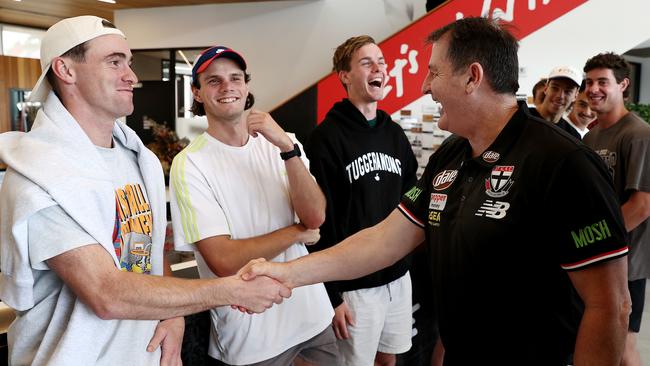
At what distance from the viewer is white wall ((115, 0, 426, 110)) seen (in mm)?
7625

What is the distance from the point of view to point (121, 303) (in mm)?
1310

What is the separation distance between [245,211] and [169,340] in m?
0.52

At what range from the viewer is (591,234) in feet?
3.84

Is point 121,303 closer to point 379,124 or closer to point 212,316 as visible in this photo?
point 212,316

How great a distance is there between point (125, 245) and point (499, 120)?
3.70 ft

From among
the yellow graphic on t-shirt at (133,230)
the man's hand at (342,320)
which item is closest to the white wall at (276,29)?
the man's hand at (342,320)

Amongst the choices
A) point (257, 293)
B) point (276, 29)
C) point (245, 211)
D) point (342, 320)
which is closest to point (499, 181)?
point (257, 293)

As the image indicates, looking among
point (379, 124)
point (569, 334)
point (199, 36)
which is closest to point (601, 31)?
point (379, 124)

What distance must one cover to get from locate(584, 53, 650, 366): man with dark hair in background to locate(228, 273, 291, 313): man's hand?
1901 millimetres

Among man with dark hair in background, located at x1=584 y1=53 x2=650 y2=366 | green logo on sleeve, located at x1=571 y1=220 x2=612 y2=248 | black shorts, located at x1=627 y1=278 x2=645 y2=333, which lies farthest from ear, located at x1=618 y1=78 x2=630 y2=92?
green logo on sleeve, located at x1=571 y1=220 x2=612 y2=248

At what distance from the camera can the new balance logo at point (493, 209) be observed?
A: 1309 millimetres

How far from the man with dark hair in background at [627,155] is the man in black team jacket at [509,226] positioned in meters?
1.52

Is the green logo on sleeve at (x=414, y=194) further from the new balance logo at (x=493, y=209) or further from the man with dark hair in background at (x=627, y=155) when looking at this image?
the man with dark hair in background at (x=627, y=155)

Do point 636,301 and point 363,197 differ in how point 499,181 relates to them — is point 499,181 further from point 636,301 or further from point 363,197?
point 636,301
